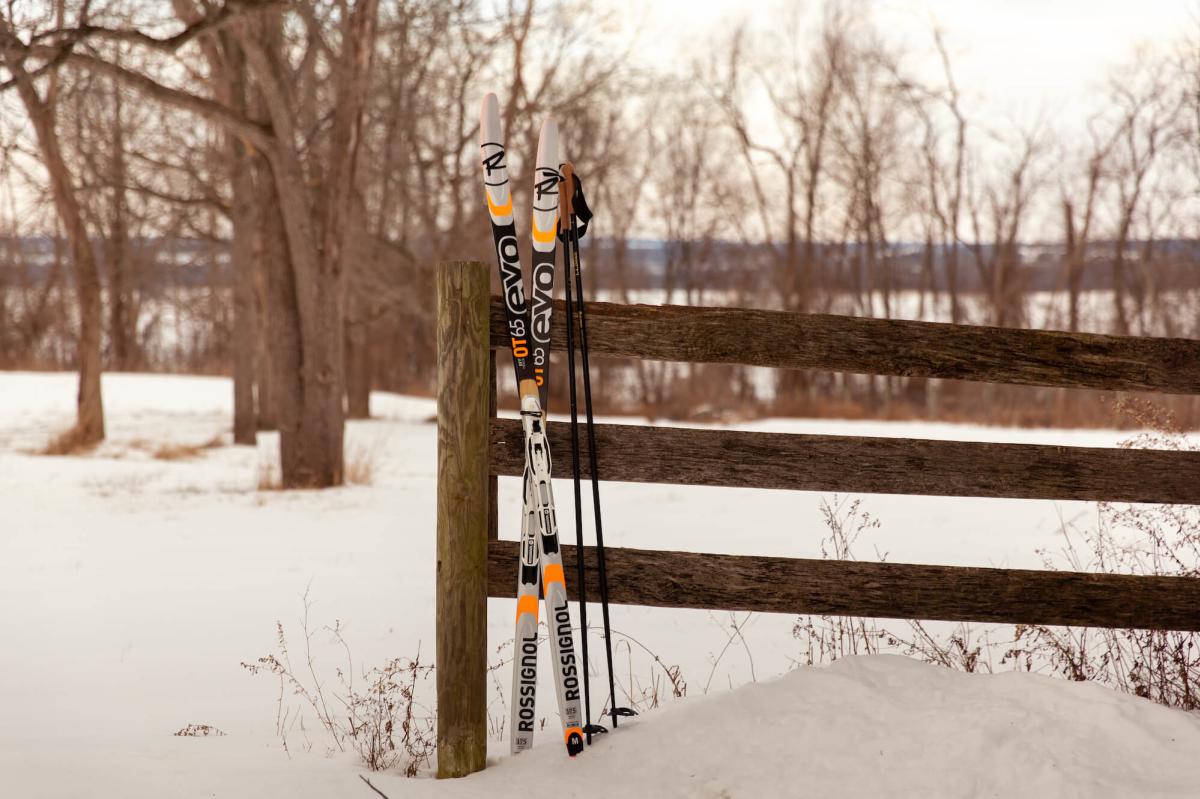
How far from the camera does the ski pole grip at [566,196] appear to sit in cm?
313

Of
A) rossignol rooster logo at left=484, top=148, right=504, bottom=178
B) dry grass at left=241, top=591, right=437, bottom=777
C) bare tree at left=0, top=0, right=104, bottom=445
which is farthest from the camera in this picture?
bare tree at left=0, top=0, right=104, bottom=445

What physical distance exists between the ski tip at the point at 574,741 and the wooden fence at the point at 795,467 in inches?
11.3

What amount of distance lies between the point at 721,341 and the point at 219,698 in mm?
2710

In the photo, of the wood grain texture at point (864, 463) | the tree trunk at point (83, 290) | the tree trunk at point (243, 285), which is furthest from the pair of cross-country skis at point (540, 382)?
the tree trunk at point (243, 285)

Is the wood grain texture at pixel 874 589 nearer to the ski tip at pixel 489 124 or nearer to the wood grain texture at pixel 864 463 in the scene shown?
the wood grain texture at pixel 864 463

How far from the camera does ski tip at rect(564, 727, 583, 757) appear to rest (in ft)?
10.1

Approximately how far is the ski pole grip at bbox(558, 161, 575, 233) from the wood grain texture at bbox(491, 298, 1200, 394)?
28 cm

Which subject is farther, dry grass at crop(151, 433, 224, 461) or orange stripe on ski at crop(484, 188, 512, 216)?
dry grass at crop(151, 433, 224, 461)

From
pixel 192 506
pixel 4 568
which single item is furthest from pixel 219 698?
pixel 192 506

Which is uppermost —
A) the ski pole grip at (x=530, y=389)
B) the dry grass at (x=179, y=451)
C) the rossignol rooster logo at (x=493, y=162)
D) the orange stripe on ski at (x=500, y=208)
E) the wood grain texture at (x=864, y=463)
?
the rossignol rooster logo at (x=493, y=162)

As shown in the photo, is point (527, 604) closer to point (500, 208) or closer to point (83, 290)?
point (500, 208)

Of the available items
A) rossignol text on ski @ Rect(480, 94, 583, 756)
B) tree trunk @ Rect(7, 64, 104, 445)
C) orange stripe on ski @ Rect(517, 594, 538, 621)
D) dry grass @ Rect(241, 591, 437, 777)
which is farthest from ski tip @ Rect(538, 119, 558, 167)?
tree trunk @ Rect(7, 64, 104, 445)

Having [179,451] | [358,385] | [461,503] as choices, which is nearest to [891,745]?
[461,503]

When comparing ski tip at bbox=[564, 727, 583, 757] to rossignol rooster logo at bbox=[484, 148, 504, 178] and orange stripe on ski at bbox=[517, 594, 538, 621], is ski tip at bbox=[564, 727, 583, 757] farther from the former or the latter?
rossignol rooster logo at bbox=[484, 148, 504, 178]
